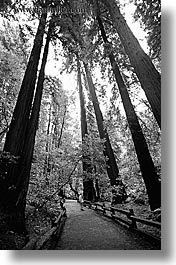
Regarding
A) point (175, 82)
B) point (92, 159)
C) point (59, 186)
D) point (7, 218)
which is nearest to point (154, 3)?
point (175, 82)

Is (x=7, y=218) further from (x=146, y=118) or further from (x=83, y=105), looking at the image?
(x=83, y=105)

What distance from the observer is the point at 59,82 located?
6.20 metres

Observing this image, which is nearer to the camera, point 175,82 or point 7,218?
point 175,82

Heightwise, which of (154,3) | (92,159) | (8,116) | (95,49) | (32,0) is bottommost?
(92,159)

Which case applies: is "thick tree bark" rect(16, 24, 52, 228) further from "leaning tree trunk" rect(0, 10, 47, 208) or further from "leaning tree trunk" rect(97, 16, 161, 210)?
"leaning tree trunk" rect(97, 16, 161, 210)

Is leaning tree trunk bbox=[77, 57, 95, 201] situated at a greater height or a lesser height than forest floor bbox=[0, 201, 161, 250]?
greater

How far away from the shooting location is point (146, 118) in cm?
532

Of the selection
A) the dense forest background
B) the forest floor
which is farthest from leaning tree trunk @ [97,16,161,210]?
the forest floor

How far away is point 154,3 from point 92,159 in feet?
15.0

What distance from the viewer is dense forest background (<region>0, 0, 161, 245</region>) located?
3398 millimetres

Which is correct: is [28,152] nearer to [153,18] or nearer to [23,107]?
[23,107]

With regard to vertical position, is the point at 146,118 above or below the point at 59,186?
above

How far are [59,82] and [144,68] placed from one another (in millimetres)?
3689

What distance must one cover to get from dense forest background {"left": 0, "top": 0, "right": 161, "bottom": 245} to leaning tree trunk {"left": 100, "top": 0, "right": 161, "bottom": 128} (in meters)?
0.01
